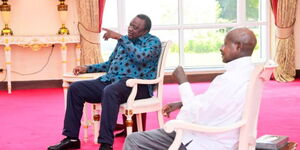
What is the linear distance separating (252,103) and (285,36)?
6.79 meters

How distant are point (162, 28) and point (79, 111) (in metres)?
5.03

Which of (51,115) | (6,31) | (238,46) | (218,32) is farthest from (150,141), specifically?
Result: (218,32)

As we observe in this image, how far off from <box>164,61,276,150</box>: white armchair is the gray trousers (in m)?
0.35

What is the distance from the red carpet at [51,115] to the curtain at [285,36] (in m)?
0.52

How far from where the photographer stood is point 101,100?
408cm

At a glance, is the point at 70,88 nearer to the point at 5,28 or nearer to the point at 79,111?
the point at 79,111

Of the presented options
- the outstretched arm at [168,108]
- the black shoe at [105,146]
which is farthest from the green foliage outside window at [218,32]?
the outstretched arm at [168,108]

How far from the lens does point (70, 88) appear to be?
423 cm

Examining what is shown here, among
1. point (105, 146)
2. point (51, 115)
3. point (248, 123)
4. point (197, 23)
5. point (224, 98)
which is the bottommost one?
point (51, 115)

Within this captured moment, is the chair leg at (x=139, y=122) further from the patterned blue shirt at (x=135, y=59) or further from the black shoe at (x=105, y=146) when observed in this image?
the black shoe at (x=105, y=146)

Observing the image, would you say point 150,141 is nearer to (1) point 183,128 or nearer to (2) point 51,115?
(1) point 183,128

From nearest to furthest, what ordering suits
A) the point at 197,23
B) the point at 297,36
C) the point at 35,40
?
the point at 35,40
the point at 297,36
the point at 197,23

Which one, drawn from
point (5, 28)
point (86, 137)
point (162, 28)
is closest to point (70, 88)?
point (86, 137)

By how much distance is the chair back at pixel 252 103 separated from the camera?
7.60 feet
